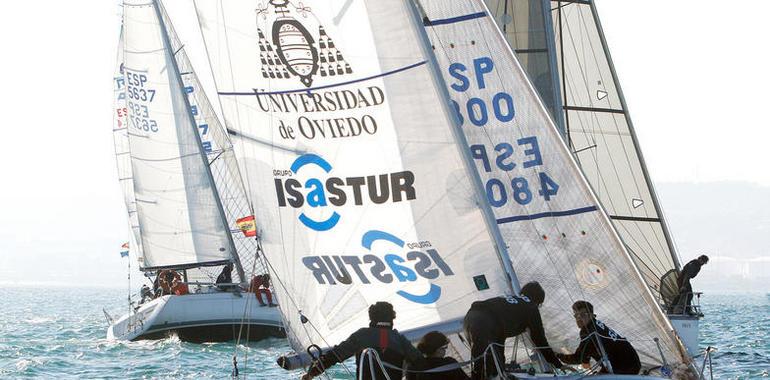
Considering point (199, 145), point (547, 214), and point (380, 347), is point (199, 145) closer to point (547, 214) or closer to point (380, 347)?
point (547, 214)

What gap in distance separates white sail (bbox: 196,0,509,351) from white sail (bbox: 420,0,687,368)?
46.1 inches

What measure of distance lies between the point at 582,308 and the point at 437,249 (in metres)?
1.51

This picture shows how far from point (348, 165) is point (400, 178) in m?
0.51

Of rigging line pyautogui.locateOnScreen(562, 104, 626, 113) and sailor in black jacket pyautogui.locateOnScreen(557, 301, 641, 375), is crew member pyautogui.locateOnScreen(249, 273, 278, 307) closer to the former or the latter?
rigging line pyautogui.locateOnScreen(562, 104, 626, 113)

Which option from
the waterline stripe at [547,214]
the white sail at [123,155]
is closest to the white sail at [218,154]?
the white sail at [123,155]

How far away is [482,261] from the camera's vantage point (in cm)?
1139

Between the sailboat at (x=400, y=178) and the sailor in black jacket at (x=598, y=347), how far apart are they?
26.1 inches

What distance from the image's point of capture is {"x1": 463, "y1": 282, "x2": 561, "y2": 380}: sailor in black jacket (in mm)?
10047

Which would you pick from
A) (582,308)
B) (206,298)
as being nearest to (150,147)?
(206,298)

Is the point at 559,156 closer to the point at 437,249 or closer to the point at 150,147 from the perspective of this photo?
the point at 437,249

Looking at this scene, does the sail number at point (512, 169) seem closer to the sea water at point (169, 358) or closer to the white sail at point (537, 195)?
the white sail at point (537, 195)

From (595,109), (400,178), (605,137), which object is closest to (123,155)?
(595,109)

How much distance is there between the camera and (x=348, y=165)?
11688mm

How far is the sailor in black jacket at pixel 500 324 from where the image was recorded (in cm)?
1005
